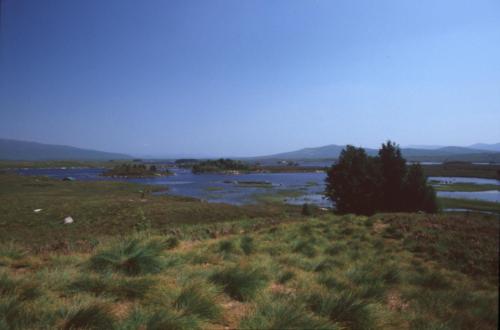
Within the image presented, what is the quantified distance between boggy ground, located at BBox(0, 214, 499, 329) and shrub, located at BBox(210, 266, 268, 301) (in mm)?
18

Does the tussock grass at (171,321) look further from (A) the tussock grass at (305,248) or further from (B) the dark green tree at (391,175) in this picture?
(B) the dark green tree at (391,175)

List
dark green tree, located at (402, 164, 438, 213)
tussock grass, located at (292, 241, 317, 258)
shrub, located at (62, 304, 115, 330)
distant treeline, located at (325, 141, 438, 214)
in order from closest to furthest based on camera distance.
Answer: shrub, located at (62, 304, 115, 330)
tussock grass, located at (292, 241, 317, 258)
dark green tree, located at (402, 164, 438, 213)
distant treeline, located at (325, 141, 438, 214)

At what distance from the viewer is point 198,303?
13.2 ft

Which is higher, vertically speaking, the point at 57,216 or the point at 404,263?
the point at 404,263

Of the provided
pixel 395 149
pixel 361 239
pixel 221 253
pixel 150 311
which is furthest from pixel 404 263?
pixel 395 149

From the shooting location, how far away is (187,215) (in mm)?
31000

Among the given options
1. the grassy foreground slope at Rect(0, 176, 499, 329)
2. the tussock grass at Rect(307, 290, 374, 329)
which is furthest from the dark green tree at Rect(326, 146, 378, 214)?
the tussock grass at Rect(307, 290, 374, 329)

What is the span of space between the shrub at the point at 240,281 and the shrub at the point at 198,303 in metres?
0.67

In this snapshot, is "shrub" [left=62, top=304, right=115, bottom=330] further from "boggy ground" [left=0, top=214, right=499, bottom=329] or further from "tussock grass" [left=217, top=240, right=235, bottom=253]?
"tussock grass" [left=217, top=240, right=235, bottom=253]

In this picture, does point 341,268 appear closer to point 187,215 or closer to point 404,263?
A: point 404,263

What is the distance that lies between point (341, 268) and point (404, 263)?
1417mm

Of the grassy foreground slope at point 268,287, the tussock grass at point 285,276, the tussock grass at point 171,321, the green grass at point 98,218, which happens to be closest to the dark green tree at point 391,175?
the green grass at point 98,218

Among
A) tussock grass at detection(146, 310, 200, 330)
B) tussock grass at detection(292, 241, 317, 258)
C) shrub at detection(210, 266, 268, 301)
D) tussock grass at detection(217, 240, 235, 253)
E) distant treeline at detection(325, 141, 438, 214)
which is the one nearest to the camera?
tussock grass at detection(146, 310, 200, 330)

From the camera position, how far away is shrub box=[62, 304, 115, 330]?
3.54 m
